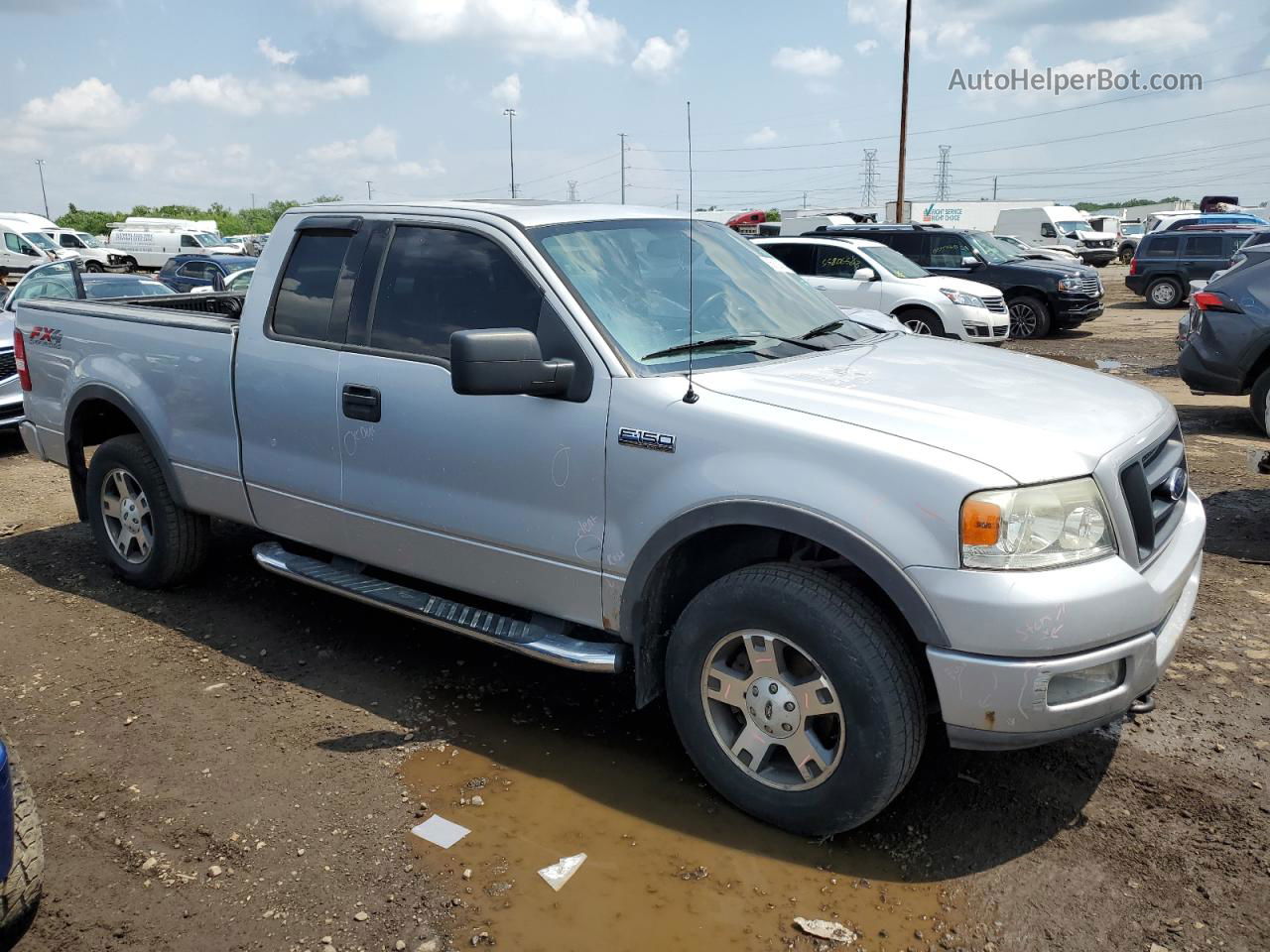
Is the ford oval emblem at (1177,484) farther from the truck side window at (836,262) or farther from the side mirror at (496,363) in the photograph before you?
the truck side window at (836,262)

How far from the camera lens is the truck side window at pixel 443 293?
12.5 ft

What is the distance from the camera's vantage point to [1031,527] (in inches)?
111

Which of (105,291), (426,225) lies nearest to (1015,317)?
(105,291)

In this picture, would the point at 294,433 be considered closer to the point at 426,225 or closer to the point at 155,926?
the point at 426,225

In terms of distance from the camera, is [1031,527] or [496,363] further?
[496,363]

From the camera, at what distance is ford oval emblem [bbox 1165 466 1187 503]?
3526 mm

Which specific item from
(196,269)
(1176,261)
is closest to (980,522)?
(1176,261)

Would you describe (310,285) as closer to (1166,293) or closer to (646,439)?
(646,439)

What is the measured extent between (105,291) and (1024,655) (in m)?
12.1

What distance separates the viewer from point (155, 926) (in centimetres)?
291

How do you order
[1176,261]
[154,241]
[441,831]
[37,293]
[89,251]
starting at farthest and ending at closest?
[154,241]
[89,251]
[1176,261]
[37,293]
[441,831]

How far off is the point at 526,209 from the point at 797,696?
216 centimetres

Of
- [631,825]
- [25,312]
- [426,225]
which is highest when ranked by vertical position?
[426,225]

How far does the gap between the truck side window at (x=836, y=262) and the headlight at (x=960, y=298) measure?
113cm
